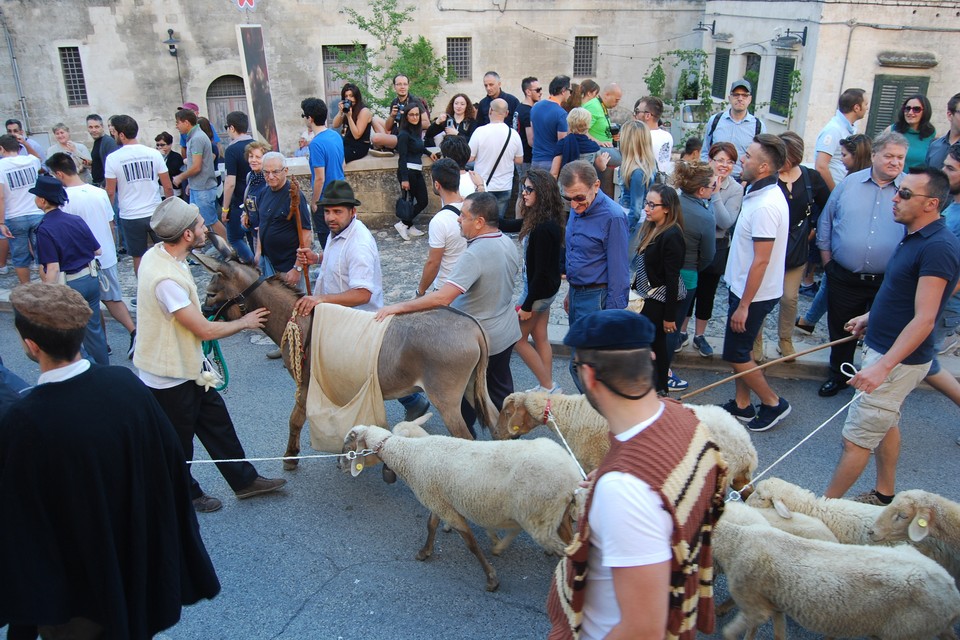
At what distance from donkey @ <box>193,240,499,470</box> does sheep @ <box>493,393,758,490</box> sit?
29 centimetres

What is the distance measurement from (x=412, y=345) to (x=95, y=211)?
4141 millimetres

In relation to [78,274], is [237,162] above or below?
above

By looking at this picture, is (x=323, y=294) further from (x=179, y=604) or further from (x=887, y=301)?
(x=887, y=301)

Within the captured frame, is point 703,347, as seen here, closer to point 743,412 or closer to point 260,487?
point 743,412

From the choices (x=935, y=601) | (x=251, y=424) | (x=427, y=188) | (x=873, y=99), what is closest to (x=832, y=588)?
(x=935, y=601)

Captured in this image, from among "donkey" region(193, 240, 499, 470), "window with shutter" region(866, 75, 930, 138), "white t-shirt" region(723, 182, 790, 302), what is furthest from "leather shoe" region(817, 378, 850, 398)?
"window with shutter" region(866, 75, 930, 138)

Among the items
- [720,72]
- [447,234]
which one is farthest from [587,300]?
[720,72]

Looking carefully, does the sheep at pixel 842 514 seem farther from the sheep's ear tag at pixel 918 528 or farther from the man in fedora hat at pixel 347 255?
the man in fedora hat at pixel 347 255

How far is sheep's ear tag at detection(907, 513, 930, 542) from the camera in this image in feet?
10.9

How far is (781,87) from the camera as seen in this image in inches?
646

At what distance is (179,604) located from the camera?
9.44 feet

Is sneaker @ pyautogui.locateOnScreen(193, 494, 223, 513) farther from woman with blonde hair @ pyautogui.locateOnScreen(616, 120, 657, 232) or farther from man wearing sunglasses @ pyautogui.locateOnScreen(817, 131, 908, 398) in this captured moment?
man wearing sunglasses @ pyautogui.locateOnScreen(817, 131, 908, 398)

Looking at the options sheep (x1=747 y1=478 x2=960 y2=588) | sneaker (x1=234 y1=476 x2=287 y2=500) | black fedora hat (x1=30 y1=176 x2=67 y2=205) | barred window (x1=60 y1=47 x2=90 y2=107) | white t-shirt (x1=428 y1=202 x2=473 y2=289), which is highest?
barred window (x1=60 y1=47 x2=90 y2=107)

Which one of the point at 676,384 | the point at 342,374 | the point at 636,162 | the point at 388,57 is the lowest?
the point at 676,384
